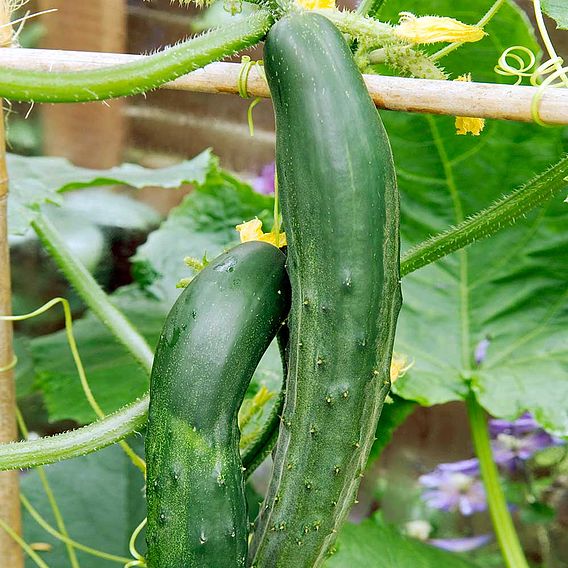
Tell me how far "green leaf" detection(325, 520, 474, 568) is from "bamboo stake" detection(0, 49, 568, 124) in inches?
30.1

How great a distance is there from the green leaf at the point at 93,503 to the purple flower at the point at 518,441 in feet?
2.61

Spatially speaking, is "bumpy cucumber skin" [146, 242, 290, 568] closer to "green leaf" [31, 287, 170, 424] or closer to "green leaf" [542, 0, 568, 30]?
"green leaf" [542, 0, 568, 30]

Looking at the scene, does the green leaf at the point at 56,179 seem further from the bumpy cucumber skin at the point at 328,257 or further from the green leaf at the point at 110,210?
the bumpy cucumber skin at the point at 328,257

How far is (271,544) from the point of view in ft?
2.27

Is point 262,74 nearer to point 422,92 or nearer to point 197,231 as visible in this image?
point 422,92

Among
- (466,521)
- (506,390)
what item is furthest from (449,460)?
(506,390)

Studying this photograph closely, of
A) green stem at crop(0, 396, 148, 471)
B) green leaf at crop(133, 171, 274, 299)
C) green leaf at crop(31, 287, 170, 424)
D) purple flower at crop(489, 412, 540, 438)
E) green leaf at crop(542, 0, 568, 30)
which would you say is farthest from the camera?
purple flower at crop(489, 412, 540, 438)

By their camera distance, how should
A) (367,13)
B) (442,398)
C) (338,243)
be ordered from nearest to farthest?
(338,243) → (367,13) → (442,398)

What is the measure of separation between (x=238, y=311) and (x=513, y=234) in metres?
0.74

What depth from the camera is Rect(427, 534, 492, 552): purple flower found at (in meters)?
1.91

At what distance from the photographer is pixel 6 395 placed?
37.9 inches

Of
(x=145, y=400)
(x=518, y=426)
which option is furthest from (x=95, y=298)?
(x=518, y=426)

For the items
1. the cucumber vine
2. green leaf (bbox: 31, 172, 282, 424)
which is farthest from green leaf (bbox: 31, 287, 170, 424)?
the cucumber vine

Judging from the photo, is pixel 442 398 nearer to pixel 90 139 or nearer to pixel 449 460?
pixel 449 460
